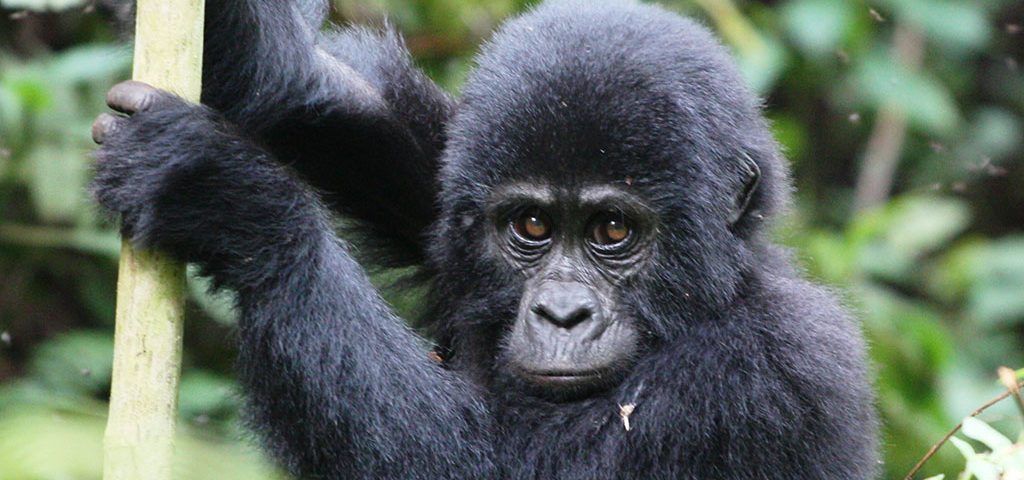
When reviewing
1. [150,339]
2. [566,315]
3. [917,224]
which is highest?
[150,339]

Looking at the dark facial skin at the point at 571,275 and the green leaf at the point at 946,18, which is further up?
the dark facial skin at the point at 571,275

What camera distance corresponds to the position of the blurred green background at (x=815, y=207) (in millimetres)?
4973

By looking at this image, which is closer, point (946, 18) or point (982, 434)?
point (982, 434)

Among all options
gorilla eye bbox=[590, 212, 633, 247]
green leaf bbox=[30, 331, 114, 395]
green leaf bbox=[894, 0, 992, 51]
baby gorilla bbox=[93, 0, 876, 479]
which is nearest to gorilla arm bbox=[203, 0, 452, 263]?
baby gorilla bbox=[93, 0, 876, 479]

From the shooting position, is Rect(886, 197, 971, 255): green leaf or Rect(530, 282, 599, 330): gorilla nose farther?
Rect(886, 197, 971, 255): green leaf

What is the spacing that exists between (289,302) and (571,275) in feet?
2.38

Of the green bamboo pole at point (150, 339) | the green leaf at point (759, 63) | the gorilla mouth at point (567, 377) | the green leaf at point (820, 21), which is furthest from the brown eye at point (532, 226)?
the green leaf at point (820, 21)

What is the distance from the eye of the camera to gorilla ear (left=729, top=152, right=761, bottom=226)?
12.0ft

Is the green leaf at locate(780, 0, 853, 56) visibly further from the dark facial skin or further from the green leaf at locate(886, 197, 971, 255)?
the dark facial skin

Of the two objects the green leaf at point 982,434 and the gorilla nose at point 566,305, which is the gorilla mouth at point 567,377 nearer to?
the gorilla nose at point 566,305

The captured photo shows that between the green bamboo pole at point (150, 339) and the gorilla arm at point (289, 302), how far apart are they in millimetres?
128

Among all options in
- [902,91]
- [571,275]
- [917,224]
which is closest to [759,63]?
[902,91]

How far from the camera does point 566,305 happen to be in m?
3.46

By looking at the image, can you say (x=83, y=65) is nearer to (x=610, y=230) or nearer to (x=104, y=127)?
(x=104, y=127)
